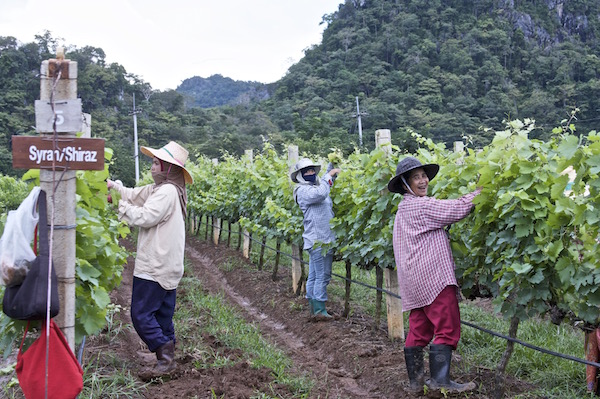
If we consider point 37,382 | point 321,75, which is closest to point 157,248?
point 37,382

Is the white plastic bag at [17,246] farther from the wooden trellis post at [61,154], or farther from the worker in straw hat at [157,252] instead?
the worker in straw hat at [157,252]

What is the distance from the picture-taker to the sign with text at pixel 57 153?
3.22 meters

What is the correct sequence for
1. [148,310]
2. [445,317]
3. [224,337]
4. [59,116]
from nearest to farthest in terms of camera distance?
[59,116] < [445,317] < [148,310] < [224,337]

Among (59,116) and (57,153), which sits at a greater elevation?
(59,116)

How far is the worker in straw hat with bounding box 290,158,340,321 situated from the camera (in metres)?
7.12

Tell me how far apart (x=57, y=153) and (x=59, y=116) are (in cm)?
20

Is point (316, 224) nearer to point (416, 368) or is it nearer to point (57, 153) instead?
point (416, 368)

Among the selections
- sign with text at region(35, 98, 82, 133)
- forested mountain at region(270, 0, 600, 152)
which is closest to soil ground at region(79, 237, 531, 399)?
sign with text at region(35, 98, 82, 133)

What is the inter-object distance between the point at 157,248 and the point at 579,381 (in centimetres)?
345

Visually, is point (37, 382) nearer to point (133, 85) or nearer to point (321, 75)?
point (133, 85)

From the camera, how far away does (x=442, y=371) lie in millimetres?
4297

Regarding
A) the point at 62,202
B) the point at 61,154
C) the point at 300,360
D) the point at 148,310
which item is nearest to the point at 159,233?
the point at 148,310

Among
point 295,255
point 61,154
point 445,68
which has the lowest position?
point 295,255

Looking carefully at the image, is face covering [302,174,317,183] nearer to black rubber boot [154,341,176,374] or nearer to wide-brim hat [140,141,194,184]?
wide-brim hat [140,141,194,184]
